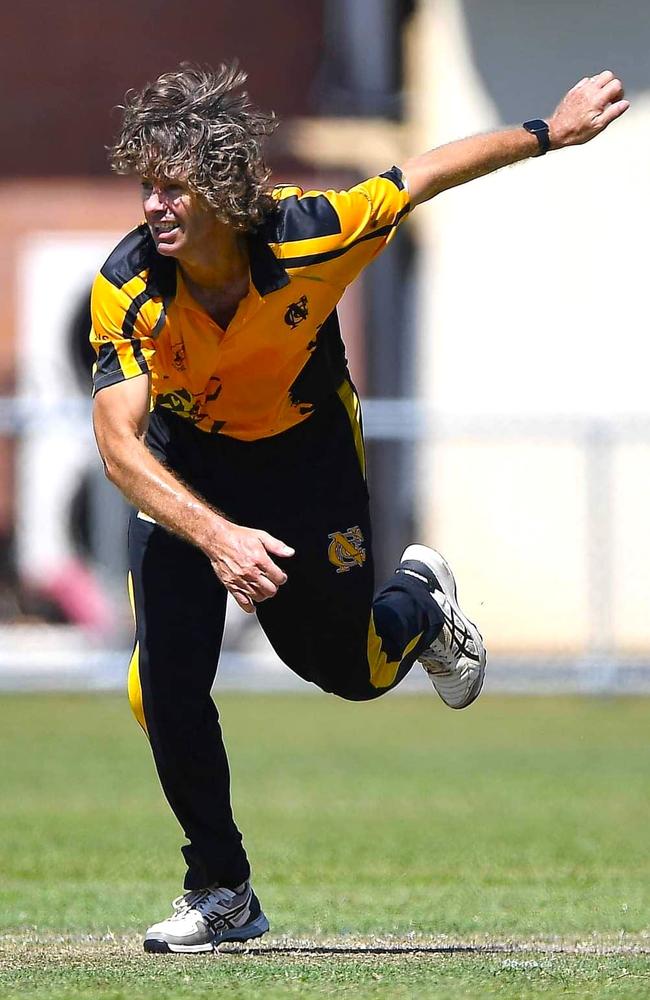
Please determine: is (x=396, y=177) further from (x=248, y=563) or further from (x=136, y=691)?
(x=136, y=691)

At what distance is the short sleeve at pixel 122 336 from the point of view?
17.7 ft

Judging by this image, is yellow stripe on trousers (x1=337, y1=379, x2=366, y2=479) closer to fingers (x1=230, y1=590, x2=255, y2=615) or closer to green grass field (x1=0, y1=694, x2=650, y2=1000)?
fingers (x1=230, y1=590, x2=255, y2=615)

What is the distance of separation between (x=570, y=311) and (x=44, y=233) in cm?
461

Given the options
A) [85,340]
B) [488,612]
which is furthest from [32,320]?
[488,612]

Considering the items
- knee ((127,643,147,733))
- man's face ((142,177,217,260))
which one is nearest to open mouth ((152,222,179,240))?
man's face ((142,177,217,260))

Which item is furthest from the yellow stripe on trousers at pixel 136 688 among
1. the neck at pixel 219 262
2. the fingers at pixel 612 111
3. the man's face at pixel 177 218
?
the fingers at pixel 612 111

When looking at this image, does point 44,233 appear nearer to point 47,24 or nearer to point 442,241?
point 47,24

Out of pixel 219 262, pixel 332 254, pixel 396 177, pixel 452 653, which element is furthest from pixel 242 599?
pixel 452 653

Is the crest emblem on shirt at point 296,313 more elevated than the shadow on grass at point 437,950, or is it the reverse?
the crest emblem on shirt at point 296,313

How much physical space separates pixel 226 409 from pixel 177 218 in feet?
1.99

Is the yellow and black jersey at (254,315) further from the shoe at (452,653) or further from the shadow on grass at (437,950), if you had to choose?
the shadow on grass at (437,950)

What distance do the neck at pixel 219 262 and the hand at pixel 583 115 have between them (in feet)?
3.22

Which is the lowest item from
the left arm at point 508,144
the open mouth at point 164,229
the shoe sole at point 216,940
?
the shoe sole at point 216,940

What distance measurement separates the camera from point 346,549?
6.00 meters
